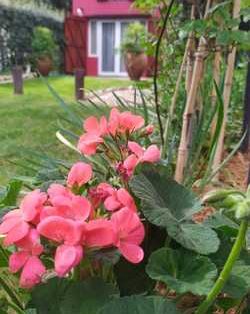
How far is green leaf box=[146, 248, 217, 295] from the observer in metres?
0.74

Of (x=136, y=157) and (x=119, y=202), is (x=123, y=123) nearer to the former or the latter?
(x=136, y=157)

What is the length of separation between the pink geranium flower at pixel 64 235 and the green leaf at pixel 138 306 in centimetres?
8

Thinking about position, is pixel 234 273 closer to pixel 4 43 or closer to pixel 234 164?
pixel 234 164

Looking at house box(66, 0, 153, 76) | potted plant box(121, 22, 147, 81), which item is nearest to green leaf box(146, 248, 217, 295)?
potted plant box(121, 22, 147, 81)

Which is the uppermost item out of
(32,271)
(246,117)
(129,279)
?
(32,271)

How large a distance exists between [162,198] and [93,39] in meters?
17.1

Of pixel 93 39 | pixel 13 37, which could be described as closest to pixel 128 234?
pixel 13 37

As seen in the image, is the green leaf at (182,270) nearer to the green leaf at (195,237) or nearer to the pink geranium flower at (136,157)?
the green leaf at (195,237)

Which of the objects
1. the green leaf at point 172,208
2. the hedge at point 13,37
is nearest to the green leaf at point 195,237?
the green leaf at point 172,208

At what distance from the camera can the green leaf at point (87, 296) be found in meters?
0.77

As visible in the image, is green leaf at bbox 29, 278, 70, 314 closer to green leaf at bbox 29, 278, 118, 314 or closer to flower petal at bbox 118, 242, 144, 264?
green leaf at bbox 29, 278, 118, 314

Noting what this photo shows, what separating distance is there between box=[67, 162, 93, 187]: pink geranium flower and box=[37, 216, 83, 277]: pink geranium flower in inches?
6.3

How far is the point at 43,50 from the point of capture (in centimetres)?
1446

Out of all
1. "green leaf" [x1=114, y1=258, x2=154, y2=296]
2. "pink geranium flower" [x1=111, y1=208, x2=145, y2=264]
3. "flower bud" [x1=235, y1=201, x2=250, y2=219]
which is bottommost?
"green leaf" [x1=114, y1=258, x2=154, y2=296]
